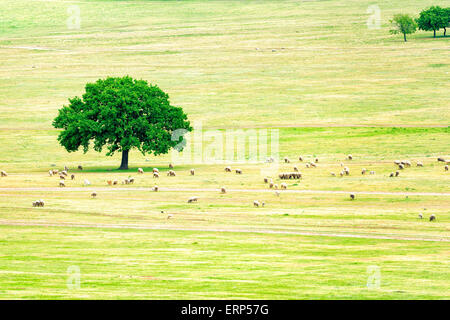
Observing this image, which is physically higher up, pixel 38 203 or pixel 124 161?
pixel 124 161

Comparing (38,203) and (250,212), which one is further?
(38,203)

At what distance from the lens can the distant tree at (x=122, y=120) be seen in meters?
98.4

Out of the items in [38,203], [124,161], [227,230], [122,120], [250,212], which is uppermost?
[122,120]

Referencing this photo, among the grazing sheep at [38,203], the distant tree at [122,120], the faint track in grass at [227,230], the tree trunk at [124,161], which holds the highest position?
the distant tree at [122,120]

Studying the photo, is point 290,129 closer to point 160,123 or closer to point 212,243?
point 160,123

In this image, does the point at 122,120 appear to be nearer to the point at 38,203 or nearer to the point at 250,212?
the point at 38,203

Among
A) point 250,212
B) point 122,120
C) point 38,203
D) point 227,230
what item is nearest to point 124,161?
point 122,120

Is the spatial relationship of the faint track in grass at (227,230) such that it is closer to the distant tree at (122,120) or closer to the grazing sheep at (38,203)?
the grazing sheep at (38,203)

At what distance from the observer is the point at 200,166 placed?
4085 inches

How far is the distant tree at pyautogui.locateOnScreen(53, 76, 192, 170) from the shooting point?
9844cm

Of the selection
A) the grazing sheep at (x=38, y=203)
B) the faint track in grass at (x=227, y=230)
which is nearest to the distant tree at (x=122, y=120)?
the grazing sheep at (x=38, y=203)

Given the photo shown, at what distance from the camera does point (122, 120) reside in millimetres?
99125

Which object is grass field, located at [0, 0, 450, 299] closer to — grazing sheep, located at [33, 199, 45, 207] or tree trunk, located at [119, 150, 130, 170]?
grazing sheep, located at [33, 199, 45, 207]

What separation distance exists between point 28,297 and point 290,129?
310ft
